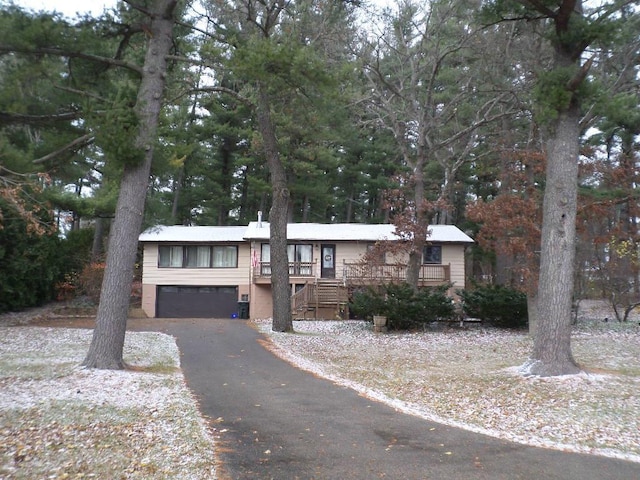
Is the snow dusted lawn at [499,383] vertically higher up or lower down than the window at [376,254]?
lower down

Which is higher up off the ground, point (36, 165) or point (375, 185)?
point (375, 185)

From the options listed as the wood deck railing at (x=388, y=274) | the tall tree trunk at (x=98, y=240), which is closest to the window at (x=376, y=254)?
the wood deck railing at (x=388, y=274)

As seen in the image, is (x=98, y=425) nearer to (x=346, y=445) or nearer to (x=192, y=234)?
(x=346, y=445)

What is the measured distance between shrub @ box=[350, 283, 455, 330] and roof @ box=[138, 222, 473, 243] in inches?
316

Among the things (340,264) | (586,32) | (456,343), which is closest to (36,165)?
(586,32)

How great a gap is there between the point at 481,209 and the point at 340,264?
12192 millimetres

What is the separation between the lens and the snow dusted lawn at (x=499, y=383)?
21.4 ft

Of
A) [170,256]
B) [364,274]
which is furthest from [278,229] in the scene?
[170,256]

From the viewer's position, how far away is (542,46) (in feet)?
58.0

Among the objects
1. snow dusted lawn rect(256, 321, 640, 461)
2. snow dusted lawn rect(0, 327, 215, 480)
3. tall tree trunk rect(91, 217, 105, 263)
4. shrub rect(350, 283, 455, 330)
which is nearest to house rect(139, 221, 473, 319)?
tall tree trunk rect(91, 217, 105, 263)

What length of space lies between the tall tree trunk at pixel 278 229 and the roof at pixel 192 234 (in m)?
10.8

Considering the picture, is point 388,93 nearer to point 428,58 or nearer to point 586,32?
point 428,58

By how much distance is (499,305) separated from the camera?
20109 millimetres

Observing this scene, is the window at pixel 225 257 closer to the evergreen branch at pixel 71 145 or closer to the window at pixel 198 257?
the window at pixel 198 257
